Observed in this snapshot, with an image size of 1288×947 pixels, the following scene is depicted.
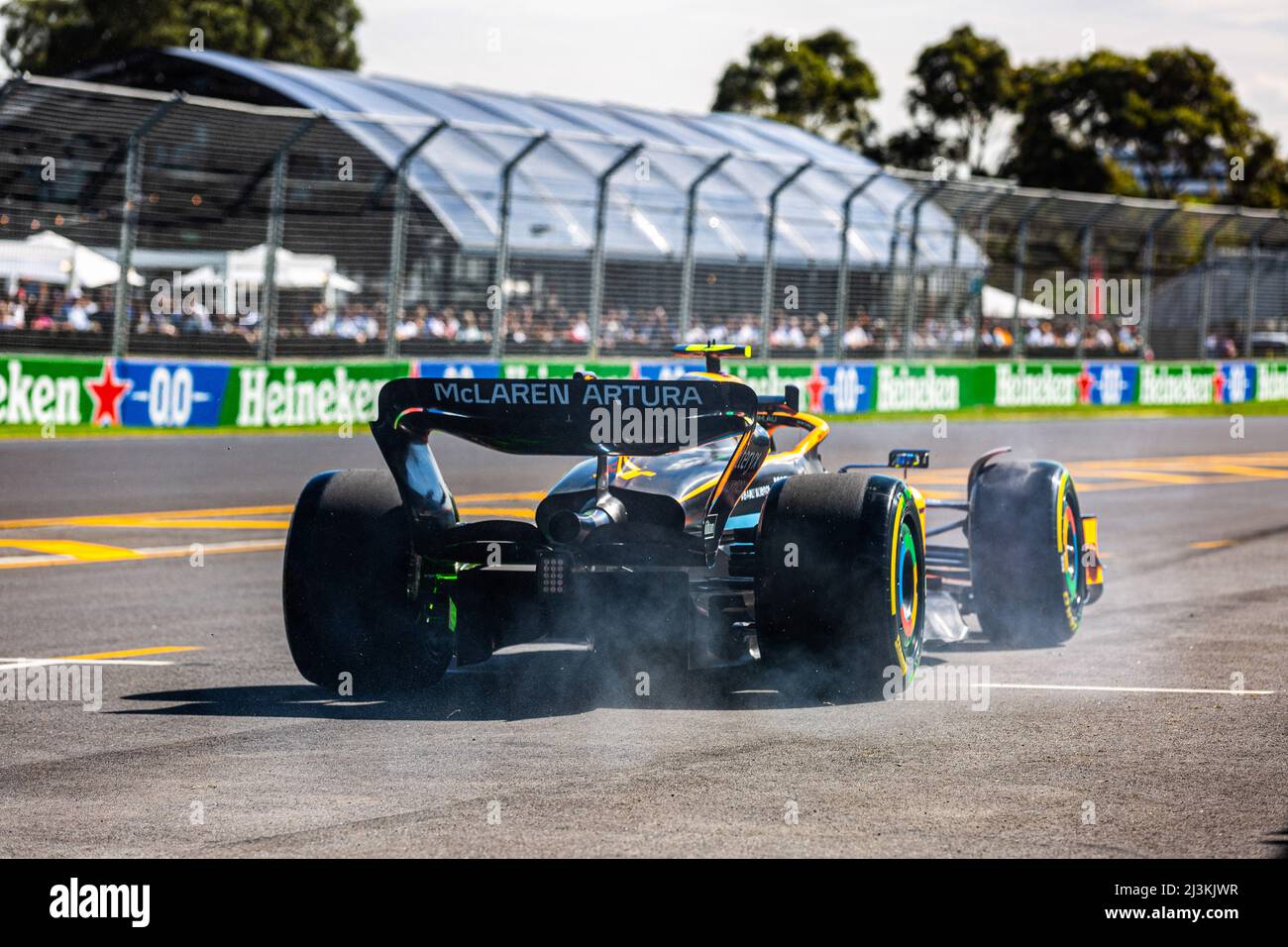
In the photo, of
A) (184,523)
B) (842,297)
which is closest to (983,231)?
(842,297)

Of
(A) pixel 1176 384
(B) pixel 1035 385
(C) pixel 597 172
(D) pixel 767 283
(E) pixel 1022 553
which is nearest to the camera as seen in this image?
(E) pixel 1022 553

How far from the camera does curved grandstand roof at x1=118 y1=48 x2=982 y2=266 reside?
27.5 meters

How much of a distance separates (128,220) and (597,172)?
1986 cm

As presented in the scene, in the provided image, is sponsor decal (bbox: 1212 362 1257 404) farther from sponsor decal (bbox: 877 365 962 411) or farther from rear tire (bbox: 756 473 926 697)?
rear tire (bbox: 756 473 926 697)

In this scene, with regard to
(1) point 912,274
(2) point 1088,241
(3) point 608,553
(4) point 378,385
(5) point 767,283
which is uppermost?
(2) point 1088,241

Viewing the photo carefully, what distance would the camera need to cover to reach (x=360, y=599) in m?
7.42

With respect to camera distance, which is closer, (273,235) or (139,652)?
(139,652)

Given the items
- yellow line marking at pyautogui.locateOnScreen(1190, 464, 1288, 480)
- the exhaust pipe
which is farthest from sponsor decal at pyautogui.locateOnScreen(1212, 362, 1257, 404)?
the exhaust pipe

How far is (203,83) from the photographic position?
4312cm

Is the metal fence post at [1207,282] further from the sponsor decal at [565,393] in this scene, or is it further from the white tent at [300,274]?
the sponsor decal at [565,393]

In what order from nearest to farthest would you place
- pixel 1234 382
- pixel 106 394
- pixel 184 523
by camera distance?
pixel 184 523 → pixel 106 394 → pixel 1234 382

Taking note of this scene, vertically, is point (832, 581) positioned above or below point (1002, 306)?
below

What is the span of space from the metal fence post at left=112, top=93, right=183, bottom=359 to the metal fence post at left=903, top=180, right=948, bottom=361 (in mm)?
12960

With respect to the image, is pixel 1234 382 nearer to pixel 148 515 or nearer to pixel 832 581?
pixel 148 515
